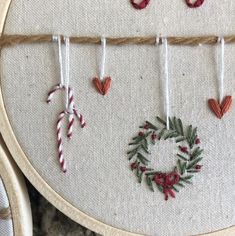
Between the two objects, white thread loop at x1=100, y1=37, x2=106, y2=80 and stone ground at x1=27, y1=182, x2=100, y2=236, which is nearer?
white thread loop at x1=100, y1=37, x2=106, y2=80

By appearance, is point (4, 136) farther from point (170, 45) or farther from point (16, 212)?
→ point (170, 45)

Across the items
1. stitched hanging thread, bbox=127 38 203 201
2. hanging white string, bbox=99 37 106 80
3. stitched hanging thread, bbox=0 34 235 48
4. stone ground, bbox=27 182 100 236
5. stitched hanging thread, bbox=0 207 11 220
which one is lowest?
stone ground, bbox=27 182 100 236

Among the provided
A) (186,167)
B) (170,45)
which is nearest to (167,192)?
(186,167)

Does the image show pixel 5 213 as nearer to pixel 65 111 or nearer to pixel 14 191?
pixel 14 191

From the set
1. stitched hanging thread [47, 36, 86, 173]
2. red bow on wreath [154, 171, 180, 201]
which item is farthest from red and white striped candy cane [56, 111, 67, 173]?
red bow on wreath [154, 171, 180, 201]

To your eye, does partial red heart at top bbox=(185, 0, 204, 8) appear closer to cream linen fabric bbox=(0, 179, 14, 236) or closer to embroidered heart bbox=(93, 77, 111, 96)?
embroidered heart bbox=(93, 77, 111, 96)

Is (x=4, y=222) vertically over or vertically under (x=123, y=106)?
under

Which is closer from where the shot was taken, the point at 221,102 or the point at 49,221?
the point at 221,102

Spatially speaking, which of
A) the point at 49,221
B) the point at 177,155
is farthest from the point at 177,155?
the point at 49,221
